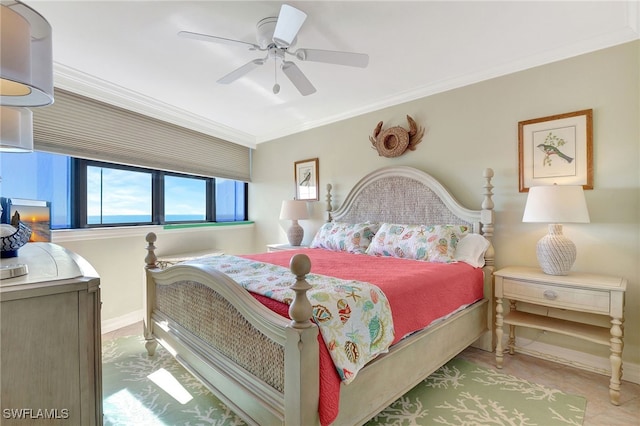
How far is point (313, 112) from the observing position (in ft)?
12.8

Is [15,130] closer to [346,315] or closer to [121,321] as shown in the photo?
[346,315]

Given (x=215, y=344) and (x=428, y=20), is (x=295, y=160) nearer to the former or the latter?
(x=428, y=20)

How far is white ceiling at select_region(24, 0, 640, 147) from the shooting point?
6.30 feet

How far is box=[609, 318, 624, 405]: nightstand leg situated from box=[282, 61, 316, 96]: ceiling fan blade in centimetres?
263

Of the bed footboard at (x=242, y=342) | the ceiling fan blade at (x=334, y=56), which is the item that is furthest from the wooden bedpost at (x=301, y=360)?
the ceiling fan blade at (x=334, y=56)

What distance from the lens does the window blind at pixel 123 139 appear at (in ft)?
9.29

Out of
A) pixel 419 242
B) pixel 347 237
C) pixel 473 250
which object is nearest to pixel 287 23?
pixel 419 242

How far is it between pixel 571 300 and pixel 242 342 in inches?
85.3

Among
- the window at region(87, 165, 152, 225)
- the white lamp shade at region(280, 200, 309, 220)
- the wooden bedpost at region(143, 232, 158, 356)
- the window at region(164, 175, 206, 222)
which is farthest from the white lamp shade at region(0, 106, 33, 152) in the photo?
the white lamp shade at region(280, 200, 309, 220)

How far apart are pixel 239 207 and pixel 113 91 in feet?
8.20

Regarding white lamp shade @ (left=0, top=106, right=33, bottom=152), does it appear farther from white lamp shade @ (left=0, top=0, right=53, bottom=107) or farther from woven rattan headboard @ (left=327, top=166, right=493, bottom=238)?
woven rattan headboard @ (left=327, top=166, right=493, bottom=238)

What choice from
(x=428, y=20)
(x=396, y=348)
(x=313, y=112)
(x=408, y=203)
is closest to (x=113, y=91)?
(x=313, y=112)

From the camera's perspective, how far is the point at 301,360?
1.19 meters

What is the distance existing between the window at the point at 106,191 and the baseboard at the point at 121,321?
3.39ft
